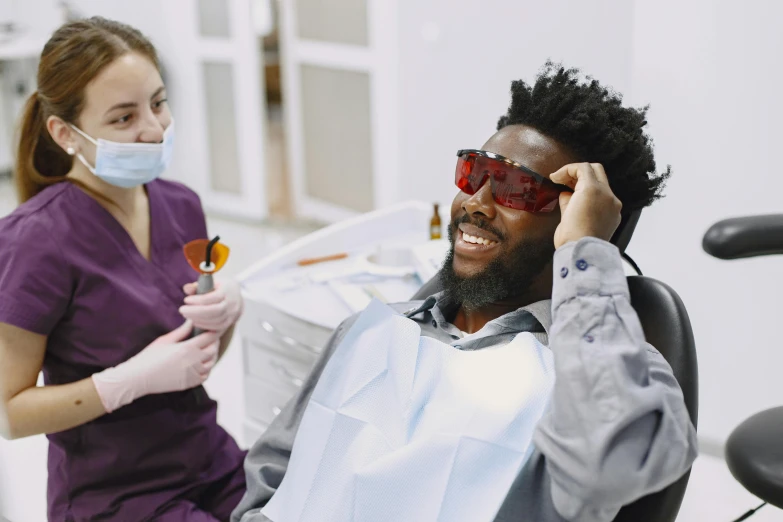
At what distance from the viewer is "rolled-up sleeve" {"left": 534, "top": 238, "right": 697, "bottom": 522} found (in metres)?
0.95

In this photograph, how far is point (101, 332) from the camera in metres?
1.52

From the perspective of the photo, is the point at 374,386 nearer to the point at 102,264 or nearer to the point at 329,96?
the point at 102,264

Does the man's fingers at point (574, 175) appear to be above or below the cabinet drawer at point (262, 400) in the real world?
above

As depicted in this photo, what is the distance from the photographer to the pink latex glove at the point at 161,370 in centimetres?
148

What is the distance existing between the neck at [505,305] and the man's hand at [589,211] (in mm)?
201

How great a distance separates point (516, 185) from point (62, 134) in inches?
34.3

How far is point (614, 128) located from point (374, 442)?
1.93 ft

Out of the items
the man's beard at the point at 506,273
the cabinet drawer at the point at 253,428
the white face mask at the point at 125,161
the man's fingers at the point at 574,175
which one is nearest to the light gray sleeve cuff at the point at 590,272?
the man's fingers at the point at 574,175

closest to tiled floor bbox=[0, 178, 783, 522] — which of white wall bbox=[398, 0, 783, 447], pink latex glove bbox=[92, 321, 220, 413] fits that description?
white wall bbox=[398, 0, 783, 447]

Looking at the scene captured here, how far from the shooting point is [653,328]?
121 cm

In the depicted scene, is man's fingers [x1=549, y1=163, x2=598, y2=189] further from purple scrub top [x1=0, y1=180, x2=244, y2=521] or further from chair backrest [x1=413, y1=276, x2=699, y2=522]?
purple scrub top [x1=0, y1=180, x2=244, y2=521]

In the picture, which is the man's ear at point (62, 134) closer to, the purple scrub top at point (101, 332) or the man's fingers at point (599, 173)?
the purple scrub top at point (101, 332)

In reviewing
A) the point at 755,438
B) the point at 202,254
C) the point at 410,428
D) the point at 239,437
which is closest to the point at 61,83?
the point at 202,254

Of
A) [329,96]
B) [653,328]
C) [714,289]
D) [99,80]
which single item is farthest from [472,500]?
[329,96]
